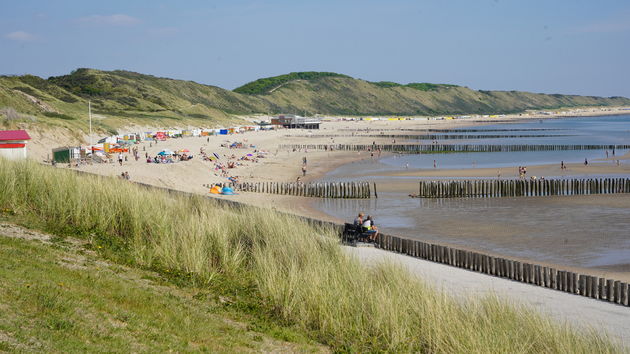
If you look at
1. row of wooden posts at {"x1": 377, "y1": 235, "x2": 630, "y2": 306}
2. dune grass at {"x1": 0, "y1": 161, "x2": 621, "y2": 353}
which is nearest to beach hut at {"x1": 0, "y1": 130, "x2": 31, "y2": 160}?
dune grass at {"x1": 0, "y1": 161, "x2": 621, "y2": 353}

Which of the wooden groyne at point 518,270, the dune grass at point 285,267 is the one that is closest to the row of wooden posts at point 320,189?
the wooden groyne at point 518,270

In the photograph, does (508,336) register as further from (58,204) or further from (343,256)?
(58,204)

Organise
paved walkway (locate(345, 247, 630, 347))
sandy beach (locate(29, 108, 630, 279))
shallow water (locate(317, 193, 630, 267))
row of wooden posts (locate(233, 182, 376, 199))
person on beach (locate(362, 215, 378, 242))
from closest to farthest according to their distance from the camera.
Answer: paved walkway (locate(345, 247, 630, 347)), person on beach (locate(362, 215, 378, 242)), shallow water (locate(317, 193, 630, 267)), sandy beach (locate(29, 108, 630, 279)), row of wooden posts (locate(233, 182, 376, 199))

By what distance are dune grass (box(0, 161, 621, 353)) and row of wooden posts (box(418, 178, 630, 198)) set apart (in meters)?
20.4

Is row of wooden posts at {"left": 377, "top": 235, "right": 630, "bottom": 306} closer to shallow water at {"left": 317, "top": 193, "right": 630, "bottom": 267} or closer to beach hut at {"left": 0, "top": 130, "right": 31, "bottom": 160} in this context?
shallow water at {"left": 317, "top": 193, "right": 630, "bottom": 267}

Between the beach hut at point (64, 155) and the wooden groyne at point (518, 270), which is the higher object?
the beach hut at point (64, 155)

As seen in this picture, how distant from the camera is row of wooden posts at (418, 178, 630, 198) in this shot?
1631 inches

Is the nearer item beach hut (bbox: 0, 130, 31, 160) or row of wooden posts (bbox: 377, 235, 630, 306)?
row of wooden posts (bbox: 377, 235, 630, 306)

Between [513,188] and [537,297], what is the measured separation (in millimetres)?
26099

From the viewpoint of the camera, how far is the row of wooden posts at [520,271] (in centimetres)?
1688

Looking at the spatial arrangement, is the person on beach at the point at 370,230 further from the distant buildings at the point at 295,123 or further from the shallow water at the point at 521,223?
the distant buildings at the point at 295,123

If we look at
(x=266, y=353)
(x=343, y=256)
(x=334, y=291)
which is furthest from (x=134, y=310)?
(x=343, y=256)

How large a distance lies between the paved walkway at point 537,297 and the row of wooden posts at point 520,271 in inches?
13.1

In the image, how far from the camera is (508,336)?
37.1ft
